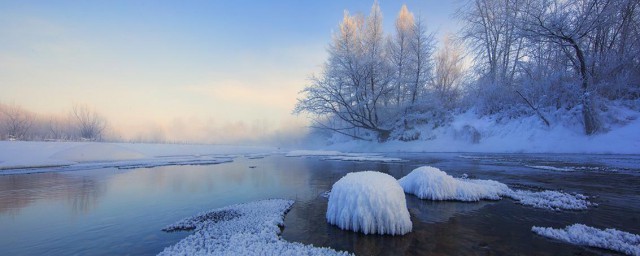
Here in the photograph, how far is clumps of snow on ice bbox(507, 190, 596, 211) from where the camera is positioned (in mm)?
4652

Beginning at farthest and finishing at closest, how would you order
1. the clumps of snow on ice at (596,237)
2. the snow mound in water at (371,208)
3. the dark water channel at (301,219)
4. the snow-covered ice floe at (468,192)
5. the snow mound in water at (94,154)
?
the snow mound in water at (94,154)
the snow-covered ice floe at (468,192)
the snow mound in water at (371,208)
the dark water channel at (301,219)
the clumps of snow on ice at (596,237)

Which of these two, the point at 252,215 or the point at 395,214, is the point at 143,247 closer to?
the point at 252,215

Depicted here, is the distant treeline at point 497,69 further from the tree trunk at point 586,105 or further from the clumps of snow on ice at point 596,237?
the clumps of snow on ice at point 596,237

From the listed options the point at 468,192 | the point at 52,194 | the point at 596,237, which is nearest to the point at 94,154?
the point at 52,194

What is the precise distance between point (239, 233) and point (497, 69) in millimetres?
25601

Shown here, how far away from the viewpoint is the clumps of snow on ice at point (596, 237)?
2952 millimetres

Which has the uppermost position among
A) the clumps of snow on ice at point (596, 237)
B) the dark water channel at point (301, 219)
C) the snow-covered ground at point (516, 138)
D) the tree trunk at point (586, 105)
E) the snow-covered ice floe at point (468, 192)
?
the tree trunk at point (586, 105)

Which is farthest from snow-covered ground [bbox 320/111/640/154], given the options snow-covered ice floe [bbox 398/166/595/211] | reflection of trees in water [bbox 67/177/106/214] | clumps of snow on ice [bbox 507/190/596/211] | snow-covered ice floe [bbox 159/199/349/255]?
reflection of trees in water [bbox 67/177/106/214]

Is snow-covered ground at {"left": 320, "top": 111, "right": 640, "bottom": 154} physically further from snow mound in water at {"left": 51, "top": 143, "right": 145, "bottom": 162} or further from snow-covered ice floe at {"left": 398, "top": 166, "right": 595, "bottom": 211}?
snow mound in water at {"left": 51, "top": 143, "right": 145, "bottom": 162}

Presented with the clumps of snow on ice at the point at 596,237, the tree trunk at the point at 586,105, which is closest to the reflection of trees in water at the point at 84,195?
the clumps of snow on ice at the point at 596,237

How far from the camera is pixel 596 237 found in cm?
319

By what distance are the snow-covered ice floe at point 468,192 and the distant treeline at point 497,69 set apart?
12.2 m

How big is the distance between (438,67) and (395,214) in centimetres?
3479

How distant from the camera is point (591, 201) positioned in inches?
197
